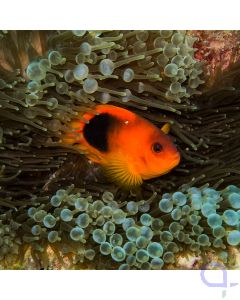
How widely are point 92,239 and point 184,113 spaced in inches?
32.1

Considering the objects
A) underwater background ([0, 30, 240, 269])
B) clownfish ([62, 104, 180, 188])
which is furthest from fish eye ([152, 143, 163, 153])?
underwater background ([0, 30, 240, 269])

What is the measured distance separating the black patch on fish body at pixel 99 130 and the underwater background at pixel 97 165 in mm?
89

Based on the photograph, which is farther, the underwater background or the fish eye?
the fish eye

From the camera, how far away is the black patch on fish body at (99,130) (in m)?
2.02

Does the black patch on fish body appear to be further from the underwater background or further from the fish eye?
the fish eye

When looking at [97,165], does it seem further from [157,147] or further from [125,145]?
[157,147]

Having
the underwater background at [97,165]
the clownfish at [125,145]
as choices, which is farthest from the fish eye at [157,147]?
the underwater background at [97,165]

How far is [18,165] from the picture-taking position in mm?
1935

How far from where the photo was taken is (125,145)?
2092 millimetres

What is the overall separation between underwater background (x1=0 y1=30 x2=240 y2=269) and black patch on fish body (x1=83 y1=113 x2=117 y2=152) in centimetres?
9

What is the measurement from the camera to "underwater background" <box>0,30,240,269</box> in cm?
172

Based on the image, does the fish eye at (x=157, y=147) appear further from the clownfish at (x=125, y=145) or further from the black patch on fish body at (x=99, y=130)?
the black patch on fish body at (x=99, y=130)

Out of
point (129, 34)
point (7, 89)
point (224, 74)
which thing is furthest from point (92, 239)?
point (224, 74)

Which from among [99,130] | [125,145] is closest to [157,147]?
[125,145]
